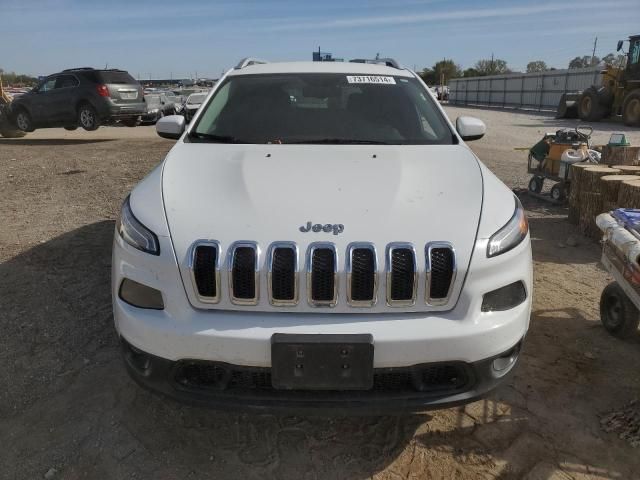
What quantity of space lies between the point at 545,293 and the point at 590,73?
29777 millimetres

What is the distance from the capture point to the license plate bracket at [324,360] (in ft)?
6.48

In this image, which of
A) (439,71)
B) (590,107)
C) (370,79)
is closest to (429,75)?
(439,71)

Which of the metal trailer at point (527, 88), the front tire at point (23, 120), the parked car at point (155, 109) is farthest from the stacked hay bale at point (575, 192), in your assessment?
the metal trailer at point (527, 88)

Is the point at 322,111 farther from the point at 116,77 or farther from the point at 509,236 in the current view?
the point at 116,77

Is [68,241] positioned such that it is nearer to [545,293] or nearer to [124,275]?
[124,275]

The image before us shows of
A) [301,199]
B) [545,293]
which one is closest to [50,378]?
[301,199]

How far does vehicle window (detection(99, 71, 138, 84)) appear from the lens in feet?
45.4

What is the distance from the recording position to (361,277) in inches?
80.8

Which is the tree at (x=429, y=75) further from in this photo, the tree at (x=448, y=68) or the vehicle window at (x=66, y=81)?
the vehicle window at (x=66, y=81)

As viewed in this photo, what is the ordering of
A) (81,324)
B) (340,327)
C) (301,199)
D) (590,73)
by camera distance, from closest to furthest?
(340,327) < (301,199) < (81,324) < (590,73)

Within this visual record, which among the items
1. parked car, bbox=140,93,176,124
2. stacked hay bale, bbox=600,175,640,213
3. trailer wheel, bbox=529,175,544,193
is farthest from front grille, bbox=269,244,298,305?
parked car, bbox=140,93,176,124

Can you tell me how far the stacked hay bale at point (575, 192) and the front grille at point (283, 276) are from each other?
4719mm

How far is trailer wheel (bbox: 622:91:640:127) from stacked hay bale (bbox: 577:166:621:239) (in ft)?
54.5

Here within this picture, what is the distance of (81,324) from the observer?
3.45 metres
